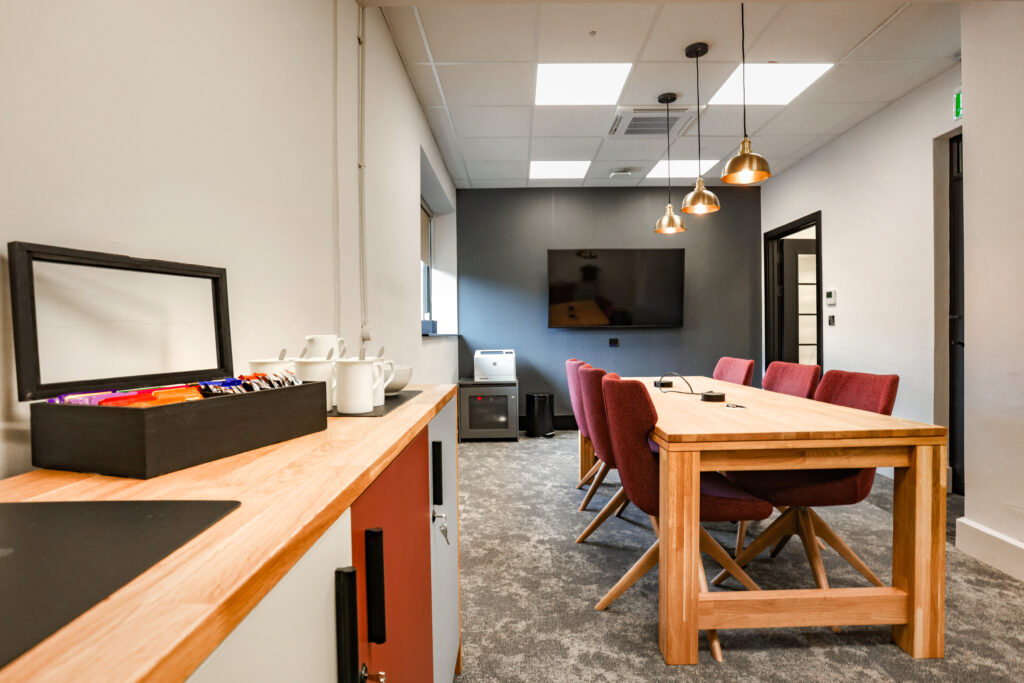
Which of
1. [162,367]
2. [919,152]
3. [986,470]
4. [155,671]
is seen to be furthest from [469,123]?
[155,671]

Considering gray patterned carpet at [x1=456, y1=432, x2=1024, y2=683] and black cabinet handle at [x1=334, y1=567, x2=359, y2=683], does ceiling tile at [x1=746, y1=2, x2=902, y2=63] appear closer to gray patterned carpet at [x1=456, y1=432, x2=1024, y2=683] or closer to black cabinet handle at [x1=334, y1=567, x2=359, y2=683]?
gray patterned carpet at [x1=456, y1=432, x2=1024, y2=683]

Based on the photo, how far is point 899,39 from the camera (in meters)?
2.91

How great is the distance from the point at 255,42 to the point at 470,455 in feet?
12.0

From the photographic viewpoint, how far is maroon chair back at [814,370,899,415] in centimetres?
219

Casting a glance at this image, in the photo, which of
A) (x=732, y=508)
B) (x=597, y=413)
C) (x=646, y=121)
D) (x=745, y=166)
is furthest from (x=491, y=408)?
(x=732, y=508)

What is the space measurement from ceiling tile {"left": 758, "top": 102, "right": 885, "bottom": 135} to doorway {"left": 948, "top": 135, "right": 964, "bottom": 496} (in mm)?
703

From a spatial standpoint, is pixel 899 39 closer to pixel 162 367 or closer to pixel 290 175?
pixel 290 175

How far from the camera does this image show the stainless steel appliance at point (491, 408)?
5.08m

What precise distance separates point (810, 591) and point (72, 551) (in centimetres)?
205

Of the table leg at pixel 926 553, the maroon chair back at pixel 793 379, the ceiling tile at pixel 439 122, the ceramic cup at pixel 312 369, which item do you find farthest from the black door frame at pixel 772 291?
the ceramic cup at pixel 312 369

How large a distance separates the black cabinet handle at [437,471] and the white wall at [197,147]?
1.70 feet

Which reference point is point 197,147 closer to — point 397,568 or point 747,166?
point 397,568

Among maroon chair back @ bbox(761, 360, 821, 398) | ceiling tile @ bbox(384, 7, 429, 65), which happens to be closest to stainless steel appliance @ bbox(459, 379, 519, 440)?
maroon chair back @ bbox(761, 360, 821, 398)

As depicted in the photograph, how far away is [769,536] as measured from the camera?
2.17 meters
